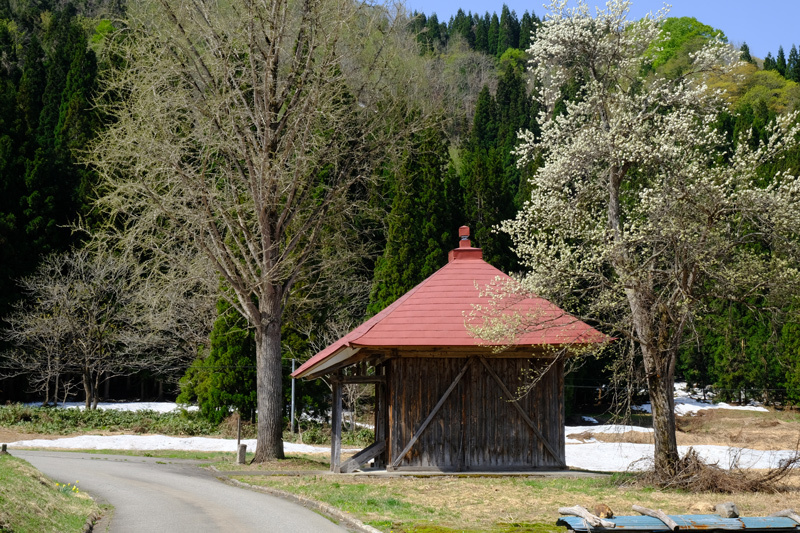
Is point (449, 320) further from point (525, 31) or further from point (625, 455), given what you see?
point (525, 31)

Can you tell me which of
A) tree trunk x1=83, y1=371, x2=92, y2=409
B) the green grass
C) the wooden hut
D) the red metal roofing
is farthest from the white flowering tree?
tree trunk x1=83, y1=371, x2=92, y2=409

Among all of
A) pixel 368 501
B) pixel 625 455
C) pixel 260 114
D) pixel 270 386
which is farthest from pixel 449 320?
pixel 625 455

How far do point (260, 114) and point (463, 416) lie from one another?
329 inches

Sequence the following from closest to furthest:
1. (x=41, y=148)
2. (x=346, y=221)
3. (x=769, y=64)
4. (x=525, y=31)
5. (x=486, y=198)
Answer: (x=346, y=221)
(x=486, y=198)
(x=41, y=148)
(x=769, y=64)
(x=525, y=31)

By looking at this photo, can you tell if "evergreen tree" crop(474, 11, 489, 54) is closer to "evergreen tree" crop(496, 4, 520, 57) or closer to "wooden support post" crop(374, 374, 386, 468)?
"evergreen tree" crop(496, 4, 520, 57)

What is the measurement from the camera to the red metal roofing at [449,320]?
15383 millimetres

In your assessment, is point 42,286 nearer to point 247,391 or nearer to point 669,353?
point 247,391

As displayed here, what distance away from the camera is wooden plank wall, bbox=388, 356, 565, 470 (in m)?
16.2

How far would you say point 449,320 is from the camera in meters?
16.4

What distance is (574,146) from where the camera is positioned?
14445 mm

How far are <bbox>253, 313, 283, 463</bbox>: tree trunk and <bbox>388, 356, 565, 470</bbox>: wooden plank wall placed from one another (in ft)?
12.5

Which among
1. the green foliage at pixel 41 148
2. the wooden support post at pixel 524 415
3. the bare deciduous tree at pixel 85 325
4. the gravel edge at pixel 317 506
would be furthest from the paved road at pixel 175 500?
the green foliage at pixel 41 148

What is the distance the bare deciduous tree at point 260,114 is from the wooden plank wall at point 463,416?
13.6 ft

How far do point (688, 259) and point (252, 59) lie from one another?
1076 centimetres
